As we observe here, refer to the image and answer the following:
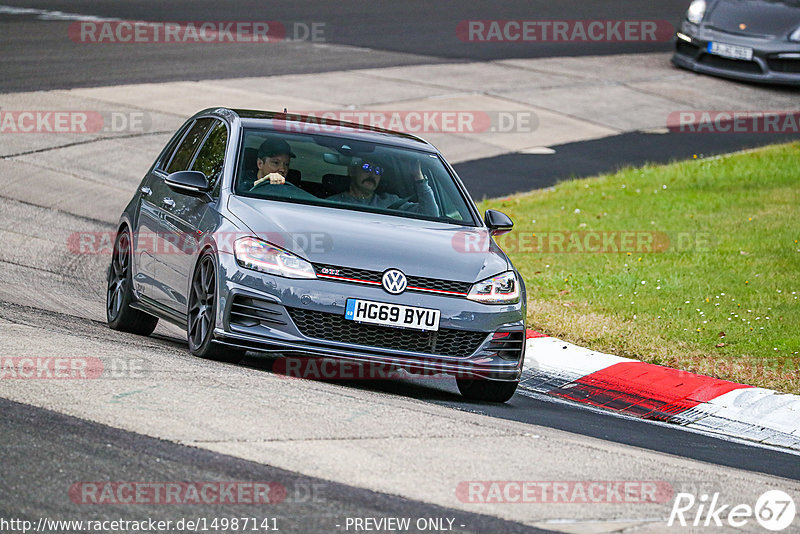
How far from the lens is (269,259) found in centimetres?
751

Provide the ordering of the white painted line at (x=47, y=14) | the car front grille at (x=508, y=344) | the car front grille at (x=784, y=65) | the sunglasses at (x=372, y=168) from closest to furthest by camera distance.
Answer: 1. the car front grille at (x=508, y=344)
2. the sunglasses at (x=372, y=168)
3. the car front grille at (x=784, y=65)
4. the white painted line at (x=47, y=14)

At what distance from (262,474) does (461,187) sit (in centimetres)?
399

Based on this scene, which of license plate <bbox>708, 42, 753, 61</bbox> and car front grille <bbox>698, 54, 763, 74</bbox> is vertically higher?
license plate <bbox>708, 42, 753, 61</bbox>

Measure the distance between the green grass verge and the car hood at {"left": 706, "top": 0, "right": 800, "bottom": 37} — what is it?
17.0 ft

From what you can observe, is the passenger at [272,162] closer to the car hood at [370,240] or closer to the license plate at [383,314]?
the car hood at [370,240]

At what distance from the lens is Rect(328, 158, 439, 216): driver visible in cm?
848

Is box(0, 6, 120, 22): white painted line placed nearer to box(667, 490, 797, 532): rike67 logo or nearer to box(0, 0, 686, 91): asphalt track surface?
box(0, 0, 686, 91): asphalt track surface

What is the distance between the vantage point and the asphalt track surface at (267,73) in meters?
5.23

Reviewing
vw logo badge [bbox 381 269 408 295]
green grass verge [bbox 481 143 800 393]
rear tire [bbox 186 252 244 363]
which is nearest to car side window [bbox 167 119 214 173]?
rear tire [bbox 186 252 244 363]

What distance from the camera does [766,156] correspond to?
1812 centimetres

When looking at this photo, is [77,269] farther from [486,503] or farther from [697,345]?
[486,503]

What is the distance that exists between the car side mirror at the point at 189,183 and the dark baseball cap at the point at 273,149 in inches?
17.4

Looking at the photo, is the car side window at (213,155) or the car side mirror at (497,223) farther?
the car side mirror at (497,223)

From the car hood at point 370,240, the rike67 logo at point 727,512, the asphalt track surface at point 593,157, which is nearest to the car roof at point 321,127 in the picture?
the car hood at point 370,240
